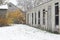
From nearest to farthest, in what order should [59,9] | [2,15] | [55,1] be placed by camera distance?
[59,9]
[55,1]
[2,15]

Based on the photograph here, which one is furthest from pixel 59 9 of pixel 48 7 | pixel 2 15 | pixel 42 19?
pixel 2 15

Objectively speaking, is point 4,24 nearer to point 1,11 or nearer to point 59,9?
point 1,11

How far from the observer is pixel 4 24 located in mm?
30078

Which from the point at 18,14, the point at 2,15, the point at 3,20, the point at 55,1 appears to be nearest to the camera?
the point at 55,1

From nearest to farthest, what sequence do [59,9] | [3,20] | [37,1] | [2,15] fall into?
[59,9]
[3,20]
[2,15]
[37,1]

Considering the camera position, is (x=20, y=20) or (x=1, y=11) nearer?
(x=1, y=11)

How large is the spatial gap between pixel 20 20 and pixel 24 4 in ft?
47.2

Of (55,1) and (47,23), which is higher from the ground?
(55,1)

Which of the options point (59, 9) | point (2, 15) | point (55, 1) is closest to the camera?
point (59, 9)

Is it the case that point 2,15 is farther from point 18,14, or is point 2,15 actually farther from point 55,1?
point 55,1

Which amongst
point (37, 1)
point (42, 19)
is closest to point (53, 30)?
point (42, 19)

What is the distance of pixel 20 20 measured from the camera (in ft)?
139

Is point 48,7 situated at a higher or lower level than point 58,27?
higher

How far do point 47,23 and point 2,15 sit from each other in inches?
568
